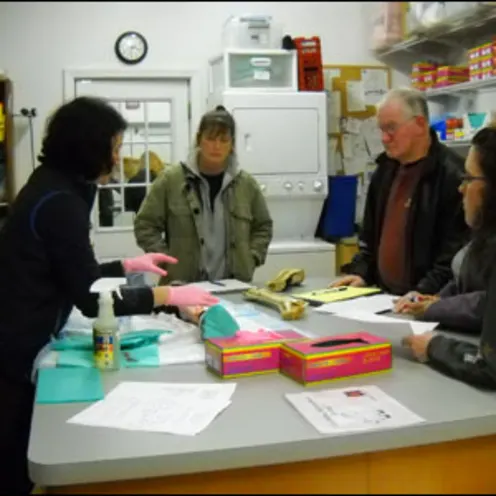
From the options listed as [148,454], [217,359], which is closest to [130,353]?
[217,359]

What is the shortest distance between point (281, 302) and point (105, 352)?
28.3 inches

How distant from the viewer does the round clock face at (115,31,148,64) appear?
417 centimetres

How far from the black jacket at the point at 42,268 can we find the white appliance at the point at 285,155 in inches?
99.2

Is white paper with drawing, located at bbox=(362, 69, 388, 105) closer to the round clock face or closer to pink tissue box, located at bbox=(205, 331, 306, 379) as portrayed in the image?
the round clock face

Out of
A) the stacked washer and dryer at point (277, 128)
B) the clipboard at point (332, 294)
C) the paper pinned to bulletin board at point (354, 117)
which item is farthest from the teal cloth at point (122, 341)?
the paper pinned to bulletin board at point (354, 117)

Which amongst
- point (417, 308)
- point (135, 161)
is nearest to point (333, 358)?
point (417, 308)

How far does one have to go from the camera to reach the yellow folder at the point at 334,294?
89.9 inches

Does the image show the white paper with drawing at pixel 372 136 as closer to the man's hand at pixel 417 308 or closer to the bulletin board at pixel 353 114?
the bulletin board at pixel 353 114

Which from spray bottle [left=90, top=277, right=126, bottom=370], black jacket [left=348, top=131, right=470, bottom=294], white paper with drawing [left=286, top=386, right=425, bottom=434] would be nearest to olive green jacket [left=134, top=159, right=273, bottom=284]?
black jacket [left=348, top=131, right=470, bottom=294]

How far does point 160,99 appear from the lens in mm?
4371

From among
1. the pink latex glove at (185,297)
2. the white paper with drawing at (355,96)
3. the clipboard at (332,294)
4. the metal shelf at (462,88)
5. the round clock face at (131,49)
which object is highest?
the round clock face at (131,49)

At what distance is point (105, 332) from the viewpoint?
153cm

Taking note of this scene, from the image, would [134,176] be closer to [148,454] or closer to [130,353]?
[130,353]

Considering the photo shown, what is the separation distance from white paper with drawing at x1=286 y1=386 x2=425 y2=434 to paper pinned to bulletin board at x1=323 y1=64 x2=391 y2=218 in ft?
10.7
